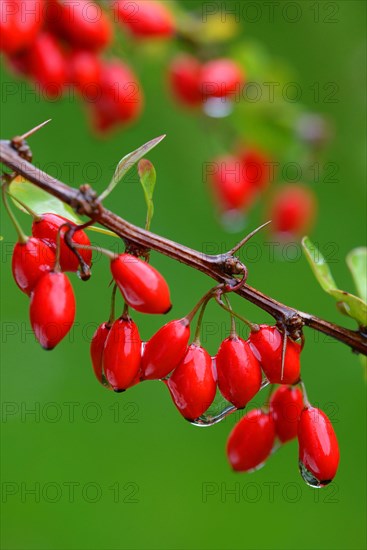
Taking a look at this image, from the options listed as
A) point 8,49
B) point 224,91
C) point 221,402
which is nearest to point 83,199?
point 221,402

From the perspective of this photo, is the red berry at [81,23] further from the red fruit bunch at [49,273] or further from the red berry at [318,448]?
the red berry at [318,448]

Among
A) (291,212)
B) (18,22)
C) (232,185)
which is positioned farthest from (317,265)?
(291,212)

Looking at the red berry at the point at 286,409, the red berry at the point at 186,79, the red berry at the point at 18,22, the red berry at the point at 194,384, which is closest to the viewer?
the red berry at the point at 194,384

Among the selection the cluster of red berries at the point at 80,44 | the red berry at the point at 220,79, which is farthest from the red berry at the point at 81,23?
the red berry at the point at 220,79

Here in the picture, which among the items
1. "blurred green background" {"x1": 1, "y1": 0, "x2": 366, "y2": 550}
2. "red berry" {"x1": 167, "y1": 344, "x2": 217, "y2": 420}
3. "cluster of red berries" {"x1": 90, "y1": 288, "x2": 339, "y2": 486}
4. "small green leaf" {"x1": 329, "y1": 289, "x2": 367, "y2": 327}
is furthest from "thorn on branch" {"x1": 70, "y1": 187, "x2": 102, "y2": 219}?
"blurred green background" {"x1": 1, "y1": 0, "x2": 366, "y2": 550}

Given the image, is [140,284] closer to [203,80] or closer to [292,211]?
[203,80]

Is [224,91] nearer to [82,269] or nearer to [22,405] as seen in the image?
[82,269]

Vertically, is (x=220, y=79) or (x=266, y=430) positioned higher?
(x=220, y=79)
